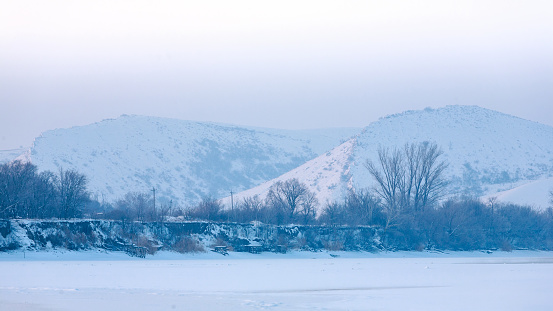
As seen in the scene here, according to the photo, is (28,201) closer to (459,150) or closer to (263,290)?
(263,290)

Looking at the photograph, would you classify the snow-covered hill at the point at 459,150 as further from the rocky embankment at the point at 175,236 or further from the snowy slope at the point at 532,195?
the rocky embankment at the point at 175,236

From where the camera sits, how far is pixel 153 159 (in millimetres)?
170375

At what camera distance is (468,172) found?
127 m

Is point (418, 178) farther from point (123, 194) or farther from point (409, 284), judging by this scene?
point (123, 194)

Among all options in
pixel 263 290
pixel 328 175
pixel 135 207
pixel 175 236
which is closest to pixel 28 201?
pixel 175 236

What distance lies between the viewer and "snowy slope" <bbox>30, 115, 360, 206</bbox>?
Result: 151 metres

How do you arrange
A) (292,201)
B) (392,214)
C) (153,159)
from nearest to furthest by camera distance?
(392,214)
(292,201)
(153,159)

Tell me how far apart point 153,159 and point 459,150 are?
227 feet

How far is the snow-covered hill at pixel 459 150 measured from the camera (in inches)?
4791

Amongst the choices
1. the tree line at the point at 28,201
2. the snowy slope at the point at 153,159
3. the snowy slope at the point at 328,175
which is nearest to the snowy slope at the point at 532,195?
the snowy slope at the point at 328,175

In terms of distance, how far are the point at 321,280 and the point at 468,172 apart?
10171 cm

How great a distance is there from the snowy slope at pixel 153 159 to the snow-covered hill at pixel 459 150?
91.6 feet

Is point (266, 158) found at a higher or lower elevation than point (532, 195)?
higher

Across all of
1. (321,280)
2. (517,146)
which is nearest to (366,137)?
(517,146)
